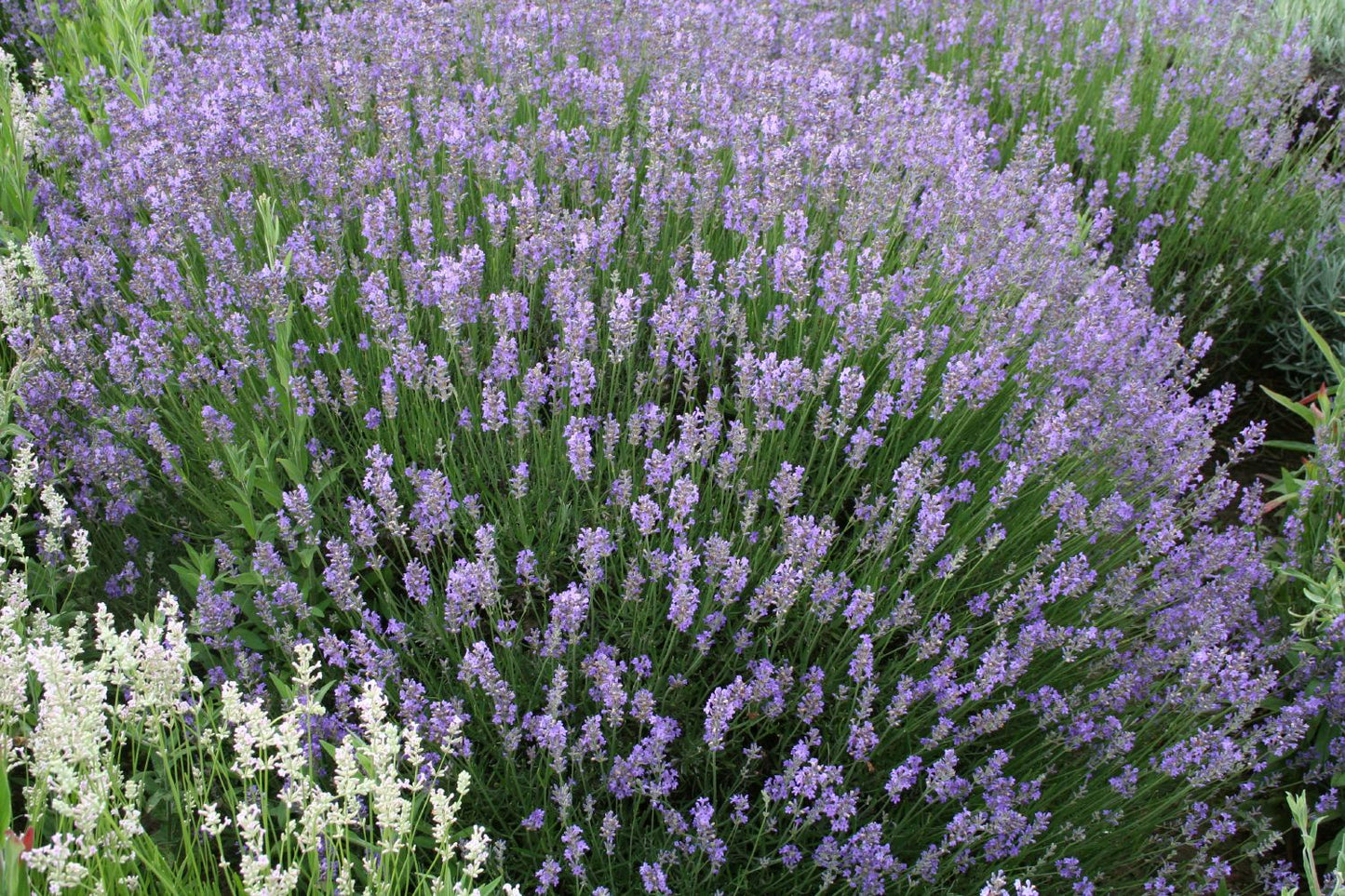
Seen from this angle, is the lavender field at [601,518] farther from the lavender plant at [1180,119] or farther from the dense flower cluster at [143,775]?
the lavender plant at [1180,119]

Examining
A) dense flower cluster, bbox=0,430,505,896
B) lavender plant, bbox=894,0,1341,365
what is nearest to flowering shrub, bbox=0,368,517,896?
dense flower cluster, bbox=0,430,505,896

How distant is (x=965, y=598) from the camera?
2.46 meters

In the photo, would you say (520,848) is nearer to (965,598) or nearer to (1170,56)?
(965,598)

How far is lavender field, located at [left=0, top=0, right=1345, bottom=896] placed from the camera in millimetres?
1773

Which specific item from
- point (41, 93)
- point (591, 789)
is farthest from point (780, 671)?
point (41, 93)

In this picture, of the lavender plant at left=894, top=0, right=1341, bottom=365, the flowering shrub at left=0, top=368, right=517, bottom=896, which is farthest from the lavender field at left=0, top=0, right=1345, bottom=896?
the lavender plant at left=894, top=0, right=1341, bottom=365

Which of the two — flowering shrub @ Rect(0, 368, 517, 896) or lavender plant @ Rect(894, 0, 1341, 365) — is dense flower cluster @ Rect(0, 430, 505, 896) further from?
lavender plant @ Rect(894, 0, 1341, 365)

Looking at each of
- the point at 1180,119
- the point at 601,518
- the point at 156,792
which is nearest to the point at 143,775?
the point at 156,792

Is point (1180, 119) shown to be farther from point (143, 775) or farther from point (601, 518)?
point (143, 775)

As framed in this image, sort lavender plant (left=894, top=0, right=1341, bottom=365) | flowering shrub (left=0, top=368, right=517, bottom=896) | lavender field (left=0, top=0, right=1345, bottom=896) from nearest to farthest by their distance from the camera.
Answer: flowering shrub (left=0, top=368, right=517, bottom=896), lavender field (left=0, top=0, right=1345, bottom=896), lavender plant (left=894, top=0, right=1341, bottom=365)

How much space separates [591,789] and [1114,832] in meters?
1.12

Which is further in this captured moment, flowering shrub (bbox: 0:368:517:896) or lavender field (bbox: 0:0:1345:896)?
lavender field (bbox: 0:0:1345:896)

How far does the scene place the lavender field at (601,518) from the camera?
5.82 ft

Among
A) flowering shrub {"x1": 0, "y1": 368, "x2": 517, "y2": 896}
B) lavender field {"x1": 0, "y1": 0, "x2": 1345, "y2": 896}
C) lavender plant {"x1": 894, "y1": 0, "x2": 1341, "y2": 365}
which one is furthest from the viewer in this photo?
lavender plant {"x1": 894, "y1": 0, "x2": 1341, "y2": 365}
